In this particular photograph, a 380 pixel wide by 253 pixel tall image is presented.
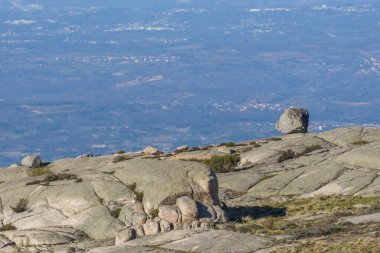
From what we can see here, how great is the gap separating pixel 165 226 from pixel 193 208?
2.17 meters

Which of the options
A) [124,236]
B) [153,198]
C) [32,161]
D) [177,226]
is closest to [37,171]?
[32,161]

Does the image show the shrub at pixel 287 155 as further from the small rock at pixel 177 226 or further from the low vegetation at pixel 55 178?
the small rock at pixel 177 226

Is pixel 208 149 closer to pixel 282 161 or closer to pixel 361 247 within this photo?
pixel 282 161

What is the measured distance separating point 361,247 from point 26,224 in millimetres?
19044

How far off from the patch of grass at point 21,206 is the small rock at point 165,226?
29.0ft

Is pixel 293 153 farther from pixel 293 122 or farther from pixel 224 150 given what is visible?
pixel 293 122

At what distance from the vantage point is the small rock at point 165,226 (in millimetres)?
47969

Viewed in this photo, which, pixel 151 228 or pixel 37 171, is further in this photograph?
pixel 37 171

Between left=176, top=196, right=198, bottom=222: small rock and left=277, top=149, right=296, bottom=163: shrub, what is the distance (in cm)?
2385

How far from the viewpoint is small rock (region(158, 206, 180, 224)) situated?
1938 inches

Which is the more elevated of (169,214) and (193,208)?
(193,208)

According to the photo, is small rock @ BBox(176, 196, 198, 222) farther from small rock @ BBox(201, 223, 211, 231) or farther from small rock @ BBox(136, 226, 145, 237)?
small rock @ BBox(136, 226, 145, 237)

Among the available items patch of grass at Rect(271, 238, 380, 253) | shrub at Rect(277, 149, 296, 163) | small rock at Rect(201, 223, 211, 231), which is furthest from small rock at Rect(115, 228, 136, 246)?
shrub at Rect(277, 149, 296, 163)

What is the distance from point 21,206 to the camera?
176 ft
